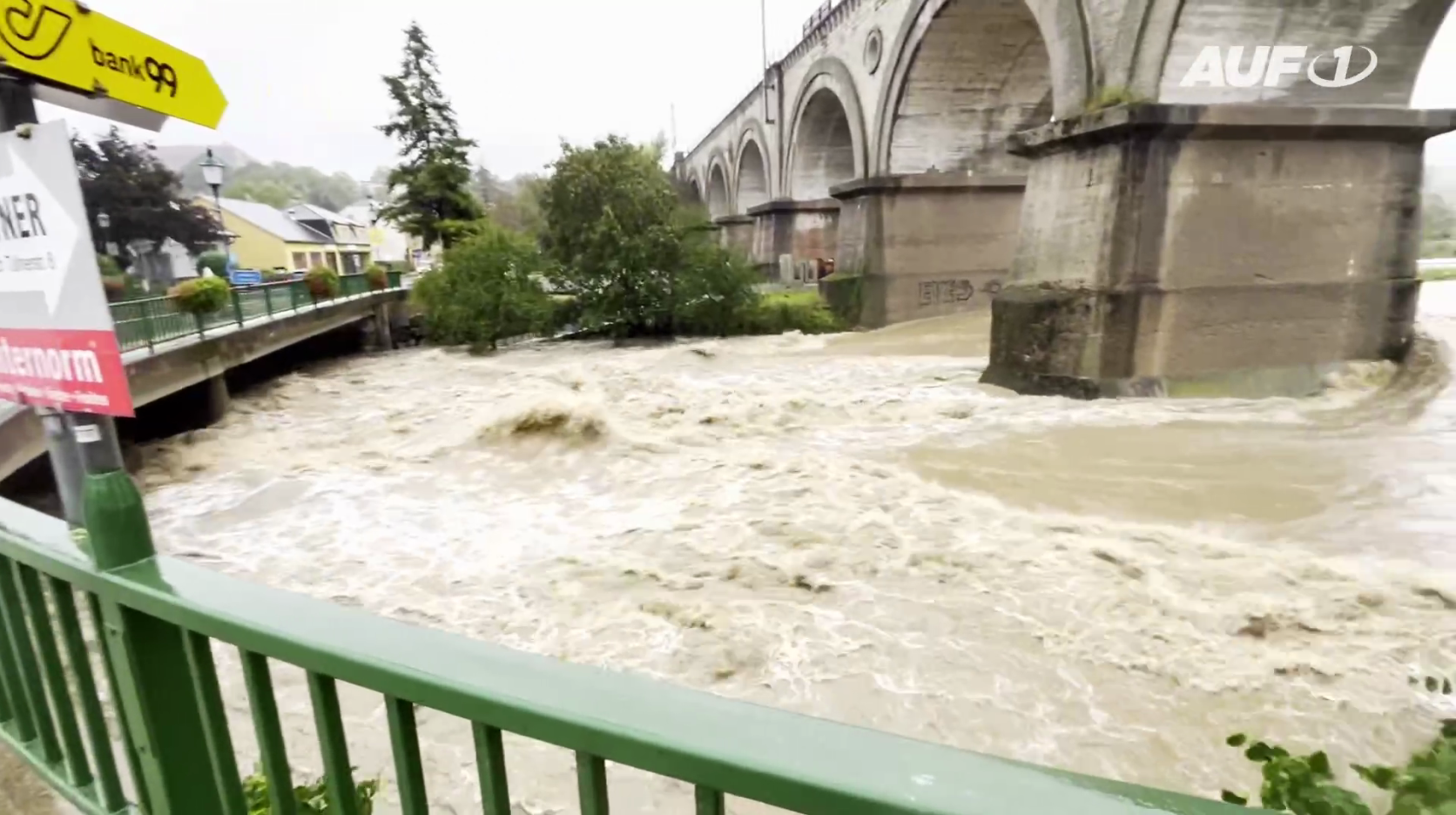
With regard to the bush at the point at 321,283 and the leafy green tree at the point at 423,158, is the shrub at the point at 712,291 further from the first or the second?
the leafy green tree at the point at 423,158

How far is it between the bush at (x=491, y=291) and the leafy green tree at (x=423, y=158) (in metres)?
11.9

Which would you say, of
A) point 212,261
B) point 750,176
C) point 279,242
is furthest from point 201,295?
point 279,242

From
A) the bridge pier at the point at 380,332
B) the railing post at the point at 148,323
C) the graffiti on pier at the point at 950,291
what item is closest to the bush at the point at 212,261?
the bridge pier at the point at 380,332

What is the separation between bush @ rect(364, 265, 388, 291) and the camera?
22.5 m

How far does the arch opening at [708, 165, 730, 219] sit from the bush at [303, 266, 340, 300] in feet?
97.3

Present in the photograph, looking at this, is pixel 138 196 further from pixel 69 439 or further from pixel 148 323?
pixel 69 439

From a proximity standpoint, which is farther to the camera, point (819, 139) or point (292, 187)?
point (292, 187)

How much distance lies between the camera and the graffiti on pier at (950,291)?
1927 cm

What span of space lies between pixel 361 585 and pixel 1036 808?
5.95 meters

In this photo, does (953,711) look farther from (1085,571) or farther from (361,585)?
(361,585)

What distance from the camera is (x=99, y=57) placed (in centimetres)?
175

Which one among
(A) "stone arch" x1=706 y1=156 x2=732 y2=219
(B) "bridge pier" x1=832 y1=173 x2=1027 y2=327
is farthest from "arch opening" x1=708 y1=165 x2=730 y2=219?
(B) "bridge pier" x1=832 y1=173 x2=1027 y2=327

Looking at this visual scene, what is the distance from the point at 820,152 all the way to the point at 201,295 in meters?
21.2

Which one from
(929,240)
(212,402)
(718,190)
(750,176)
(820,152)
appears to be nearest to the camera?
(212,402)
